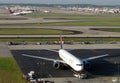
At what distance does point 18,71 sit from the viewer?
65750 mm

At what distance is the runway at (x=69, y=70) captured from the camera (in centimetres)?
6431

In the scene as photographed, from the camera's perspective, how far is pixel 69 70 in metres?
67.1

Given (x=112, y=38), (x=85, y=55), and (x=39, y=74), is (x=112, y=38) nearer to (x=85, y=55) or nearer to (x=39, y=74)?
(x=85, y=55)

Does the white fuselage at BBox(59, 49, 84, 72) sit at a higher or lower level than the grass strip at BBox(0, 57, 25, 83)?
higher

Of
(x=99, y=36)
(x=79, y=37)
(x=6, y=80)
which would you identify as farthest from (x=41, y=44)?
(x=6, y=80)

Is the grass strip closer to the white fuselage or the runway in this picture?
the runway

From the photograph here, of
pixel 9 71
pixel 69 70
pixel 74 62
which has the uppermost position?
pixel 74 62

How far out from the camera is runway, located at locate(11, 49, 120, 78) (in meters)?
64.3

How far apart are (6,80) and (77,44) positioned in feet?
172

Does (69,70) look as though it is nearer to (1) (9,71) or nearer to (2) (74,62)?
(2) (74,62)

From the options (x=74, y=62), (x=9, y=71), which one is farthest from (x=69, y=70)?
(x=9, y=71)

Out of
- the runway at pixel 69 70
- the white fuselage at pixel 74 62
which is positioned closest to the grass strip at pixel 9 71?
the runway at pixel 69 70

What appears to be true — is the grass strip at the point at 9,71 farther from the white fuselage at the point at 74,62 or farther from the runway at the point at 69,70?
the white fuselage at the point at 74,62

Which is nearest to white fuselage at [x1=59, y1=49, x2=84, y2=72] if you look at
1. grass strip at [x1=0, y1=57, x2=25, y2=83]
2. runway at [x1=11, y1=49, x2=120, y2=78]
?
runway at [x1=11, y1=49, x2=120, y2=78]
